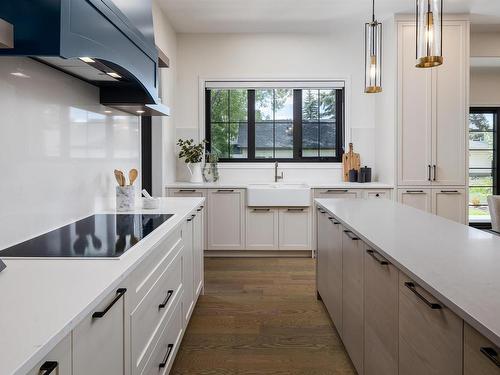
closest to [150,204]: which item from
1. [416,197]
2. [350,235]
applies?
[350,235]

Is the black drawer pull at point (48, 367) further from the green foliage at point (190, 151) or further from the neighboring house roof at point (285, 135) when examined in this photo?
the neighboring house roof at point (285, 135)

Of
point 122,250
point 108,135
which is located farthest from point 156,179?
point 122,250

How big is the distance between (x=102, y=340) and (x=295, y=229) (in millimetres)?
3574

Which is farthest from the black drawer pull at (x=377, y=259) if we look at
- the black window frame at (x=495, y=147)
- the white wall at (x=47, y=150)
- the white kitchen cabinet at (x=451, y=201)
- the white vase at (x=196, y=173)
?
the black window frame at (x=495, y=147)

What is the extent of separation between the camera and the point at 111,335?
120cm

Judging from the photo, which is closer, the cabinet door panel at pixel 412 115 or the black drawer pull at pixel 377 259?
the black drawer pull at pixel 377 259

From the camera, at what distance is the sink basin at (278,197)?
448 cm

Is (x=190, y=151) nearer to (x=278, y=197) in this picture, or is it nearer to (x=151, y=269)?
(x=278, y=197)

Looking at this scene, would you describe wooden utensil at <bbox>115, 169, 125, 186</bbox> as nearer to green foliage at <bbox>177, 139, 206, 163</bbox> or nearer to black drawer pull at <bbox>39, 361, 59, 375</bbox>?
black drawer pull at <bbox>39, 361, 59, 375</bbox>

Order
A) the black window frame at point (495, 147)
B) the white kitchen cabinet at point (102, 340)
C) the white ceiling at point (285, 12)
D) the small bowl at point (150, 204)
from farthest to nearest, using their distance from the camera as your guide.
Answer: the black window frame at point (495, 147), the white ceiling at point (285, 12), the small bowl at point (150, 204), the white kitchen cabinet at point (102, 340)

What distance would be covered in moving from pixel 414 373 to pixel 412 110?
12.1 ft

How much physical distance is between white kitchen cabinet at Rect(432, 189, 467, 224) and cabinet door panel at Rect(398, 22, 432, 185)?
0.64 feet

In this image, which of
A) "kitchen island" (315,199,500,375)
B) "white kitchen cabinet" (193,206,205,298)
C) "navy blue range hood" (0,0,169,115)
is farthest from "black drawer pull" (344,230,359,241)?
"navy blue range hood" (0,0,169,115)

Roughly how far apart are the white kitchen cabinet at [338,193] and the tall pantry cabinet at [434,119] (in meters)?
0.48
